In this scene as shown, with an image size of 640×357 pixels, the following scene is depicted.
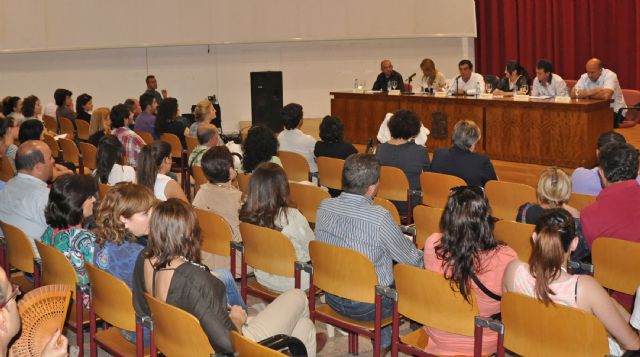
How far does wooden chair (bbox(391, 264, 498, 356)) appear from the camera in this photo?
10.8 ft

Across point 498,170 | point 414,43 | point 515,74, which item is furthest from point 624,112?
point 414,43

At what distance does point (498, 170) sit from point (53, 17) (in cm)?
757

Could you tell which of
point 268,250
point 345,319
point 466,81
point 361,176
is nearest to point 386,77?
point 466,81

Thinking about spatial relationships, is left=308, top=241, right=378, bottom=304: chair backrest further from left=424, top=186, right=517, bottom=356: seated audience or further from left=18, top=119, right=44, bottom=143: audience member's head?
left=18, top=119, right=44, bottom=143: audience member's head

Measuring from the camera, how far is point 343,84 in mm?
14508

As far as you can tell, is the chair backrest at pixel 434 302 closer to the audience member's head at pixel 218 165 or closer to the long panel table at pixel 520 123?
the audience member's head at pixel 218 165

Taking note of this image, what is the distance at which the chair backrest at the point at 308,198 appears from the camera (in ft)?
18.0

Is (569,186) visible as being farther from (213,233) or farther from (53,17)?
(53,17)

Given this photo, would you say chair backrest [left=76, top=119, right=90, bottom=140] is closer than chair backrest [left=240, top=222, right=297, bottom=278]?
No

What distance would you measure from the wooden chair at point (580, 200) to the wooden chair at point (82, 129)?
6561 millimetres

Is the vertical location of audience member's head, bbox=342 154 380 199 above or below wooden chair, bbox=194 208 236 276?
above

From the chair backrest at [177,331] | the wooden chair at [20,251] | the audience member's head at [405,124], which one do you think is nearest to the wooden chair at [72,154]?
the audience member's head at [405,124]

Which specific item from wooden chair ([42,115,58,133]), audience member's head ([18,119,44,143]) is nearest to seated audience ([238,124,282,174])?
audience member's head ([18,119,44,143])

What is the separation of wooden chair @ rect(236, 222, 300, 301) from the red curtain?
10.1 metres
